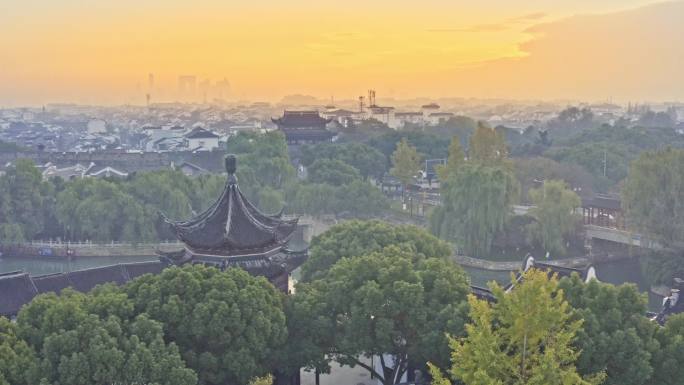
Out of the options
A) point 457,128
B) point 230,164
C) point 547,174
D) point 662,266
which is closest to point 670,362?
point 230,164

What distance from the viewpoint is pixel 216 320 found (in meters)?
11.7

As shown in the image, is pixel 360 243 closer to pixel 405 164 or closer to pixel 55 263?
pixel 55 263

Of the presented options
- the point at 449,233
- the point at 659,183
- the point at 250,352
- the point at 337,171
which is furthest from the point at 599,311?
the point at 337,171

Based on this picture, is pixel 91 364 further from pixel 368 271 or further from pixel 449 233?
pixel 449 233

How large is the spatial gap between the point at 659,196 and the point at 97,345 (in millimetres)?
22447

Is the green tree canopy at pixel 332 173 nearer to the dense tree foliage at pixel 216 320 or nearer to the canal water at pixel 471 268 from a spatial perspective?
the canal water at pixel 471 268

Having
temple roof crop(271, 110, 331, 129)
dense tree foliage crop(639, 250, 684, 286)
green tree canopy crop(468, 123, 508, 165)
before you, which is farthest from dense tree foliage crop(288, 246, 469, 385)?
temple roof crop(271, 110, 331, 129)

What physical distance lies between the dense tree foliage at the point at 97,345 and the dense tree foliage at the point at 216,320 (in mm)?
482

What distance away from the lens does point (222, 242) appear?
14688 mm

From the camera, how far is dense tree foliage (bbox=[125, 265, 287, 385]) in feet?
38.4

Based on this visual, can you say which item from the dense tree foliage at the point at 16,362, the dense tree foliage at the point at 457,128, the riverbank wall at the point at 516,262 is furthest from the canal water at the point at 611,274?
the dense tree foliage at the point at 457,128

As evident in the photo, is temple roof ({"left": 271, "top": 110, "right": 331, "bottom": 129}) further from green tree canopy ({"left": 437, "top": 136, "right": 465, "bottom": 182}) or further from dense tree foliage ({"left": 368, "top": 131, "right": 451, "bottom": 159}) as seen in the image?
green tree canopy ({"left": 437, "top": 136, "right": 465, "bottom": 182})

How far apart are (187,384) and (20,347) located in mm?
2539

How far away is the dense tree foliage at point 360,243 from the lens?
708 inches
